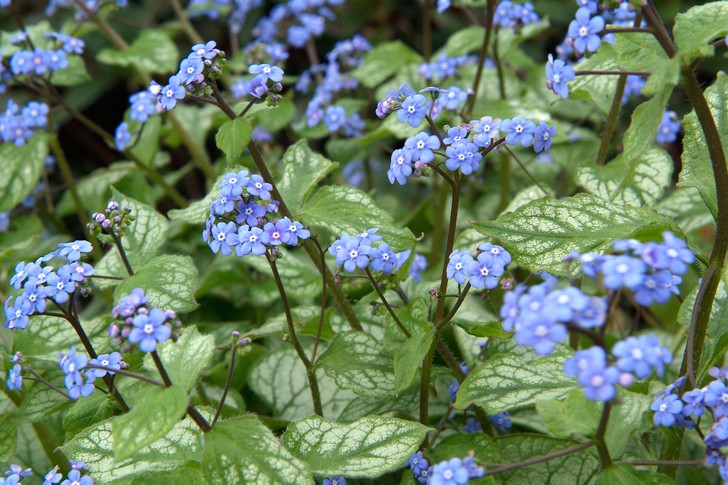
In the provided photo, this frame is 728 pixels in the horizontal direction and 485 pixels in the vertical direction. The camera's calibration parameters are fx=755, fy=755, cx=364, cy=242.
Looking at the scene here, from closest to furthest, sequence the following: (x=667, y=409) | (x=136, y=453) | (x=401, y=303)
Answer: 1. (x=667, y=409)
2. (x=136, y=453)
3. (x=401, y=303)

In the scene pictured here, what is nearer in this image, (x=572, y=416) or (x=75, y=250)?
(x=572, y=416)

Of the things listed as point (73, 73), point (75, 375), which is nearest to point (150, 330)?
point (75, 375)

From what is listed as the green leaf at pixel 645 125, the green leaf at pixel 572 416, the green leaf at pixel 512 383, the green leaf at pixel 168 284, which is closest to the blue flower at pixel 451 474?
the green leaf at pixel 572 416

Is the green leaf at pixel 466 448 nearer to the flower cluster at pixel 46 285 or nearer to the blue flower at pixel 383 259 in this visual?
the blue flower at pixel 383 259

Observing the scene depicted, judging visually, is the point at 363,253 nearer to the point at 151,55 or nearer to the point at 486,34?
the point at 486,34

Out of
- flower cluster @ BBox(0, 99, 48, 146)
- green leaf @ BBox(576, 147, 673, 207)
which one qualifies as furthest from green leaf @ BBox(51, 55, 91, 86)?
green leaf @ BBox(576, 147, 673, 207)

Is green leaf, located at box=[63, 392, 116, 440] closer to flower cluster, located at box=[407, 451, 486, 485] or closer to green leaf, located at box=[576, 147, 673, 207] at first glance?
flower cluster, located at box=[407, 451, 486, 485]
